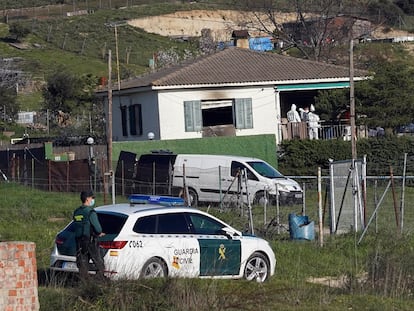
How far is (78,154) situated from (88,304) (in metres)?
24.5

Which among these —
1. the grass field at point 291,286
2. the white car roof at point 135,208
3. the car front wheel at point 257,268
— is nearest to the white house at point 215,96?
the grass field at point 291,286

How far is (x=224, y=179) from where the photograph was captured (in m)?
29.7

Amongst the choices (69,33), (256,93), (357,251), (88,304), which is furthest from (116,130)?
(69,33)

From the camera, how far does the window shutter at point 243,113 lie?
4016 cm

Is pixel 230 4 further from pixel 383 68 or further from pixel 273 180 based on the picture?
pixel 273 180

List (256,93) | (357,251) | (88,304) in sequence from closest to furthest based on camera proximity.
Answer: (88,304)
(357,251)
(256,93)

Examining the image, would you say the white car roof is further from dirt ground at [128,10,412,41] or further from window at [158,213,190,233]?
dirt ground at [128,10,412,41]

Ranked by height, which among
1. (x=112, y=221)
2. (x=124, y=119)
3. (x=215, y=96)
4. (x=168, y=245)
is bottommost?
(x=168, y=245)

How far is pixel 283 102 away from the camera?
143 ft

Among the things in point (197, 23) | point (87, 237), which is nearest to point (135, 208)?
point (87, 237)

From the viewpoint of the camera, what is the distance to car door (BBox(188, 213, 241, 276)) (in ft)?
53.3

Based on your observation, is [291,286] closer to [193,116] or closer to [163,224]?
[163,224]

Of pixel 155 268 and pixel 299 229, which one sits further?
pixel 299 229

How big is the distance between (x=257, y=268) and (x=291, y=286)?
2.75 meters
